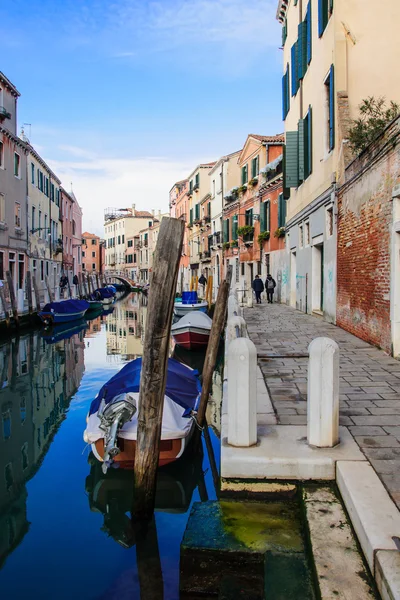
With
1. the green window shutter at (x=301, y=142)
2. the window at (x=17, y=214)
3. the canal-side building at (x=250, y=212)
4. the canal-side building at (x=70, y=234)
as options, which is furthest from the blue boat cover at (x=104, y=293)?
the green window shutter at (x=301, y=142)

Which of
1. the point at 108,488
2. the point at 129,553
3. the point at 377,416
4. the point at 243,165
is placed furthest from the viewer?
the point at 243,165

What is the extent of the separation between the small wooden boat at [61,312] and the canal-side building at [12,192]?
2.51m

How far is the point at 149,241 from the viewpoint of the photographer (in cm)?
6750

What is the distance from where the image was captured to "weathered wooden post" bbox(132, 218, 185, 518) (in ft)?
13.0

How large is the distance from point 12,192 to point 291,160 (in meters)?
14.4

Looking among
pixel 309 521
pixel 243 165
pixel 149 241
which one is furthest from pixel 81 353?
pixel 149 241

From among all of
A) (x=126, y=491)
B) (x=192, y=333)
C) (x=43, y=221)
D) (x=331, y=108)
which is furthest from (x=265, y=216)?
(x=126, y=491)

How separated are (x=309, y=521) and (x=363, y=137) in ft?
27.6

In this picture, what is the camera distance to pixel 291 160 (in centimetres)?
1507

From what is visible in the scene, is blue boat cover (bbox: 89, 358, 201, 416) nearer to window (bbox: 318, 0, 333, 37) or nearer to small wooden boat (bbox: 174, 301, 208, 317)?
window (bbox: 318, 0, 333, 37)

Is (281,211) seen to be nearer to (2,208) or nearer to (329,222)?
(329,222)

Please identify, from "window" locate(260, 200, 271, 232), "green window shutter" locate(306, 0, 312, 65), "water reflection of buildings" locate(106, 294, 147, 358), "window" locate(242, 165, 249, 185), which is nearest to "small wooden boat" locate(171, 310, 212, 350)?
"water reflection of buildings" locate(106, 294, 147, 358)

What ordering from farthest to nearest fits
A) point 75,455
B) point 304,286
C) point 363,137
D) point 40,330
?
1. point 40,330
2. point 304,286
3. point 363,137
4. point 75,455

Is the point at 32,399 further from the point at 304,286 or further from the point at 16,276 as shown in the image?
the point at 16,276
